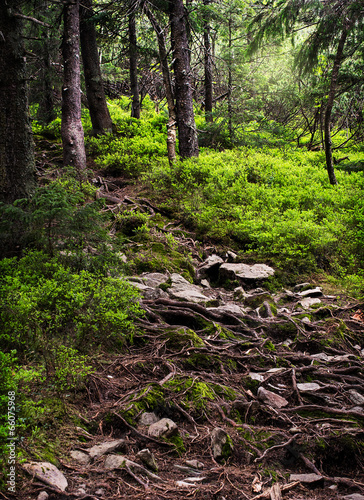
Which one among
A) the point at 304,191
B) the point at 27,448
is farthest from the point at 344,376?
the point at 304,191

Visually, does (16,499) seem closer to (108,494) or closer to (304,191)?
(108,494)

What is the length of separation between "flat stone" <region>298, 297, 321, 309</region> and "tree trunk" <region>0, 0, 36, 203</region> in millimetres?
4599

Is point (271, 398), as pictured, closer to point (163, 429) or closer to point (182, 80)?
point (163, 429)

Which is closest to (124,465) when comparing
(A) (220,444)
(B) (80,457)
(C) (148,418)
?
(B) (80,457)

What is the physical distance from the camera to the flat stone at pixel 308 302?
5.67 metres

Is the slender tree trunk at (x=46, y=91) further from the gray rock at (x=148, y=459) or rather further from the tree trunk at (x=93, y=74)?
the gray rock at (x=148, y=459)

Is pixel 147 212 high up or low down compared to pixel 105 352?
up

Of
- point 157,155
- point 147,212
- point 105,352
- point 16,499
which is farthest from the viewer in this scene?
point 157,155

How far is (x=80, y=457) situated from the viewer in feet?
7.28

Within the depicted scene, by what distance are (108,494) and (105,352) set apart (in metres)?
1.66

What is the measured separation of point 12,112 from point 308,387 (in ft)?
16.9

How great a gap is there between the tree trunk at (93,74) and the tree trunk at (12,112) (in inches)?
309

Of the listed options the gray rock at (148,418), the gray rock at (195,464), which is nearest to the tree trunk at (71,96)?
the gray rock at (148,418)

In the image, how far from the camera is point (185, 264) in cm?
666
